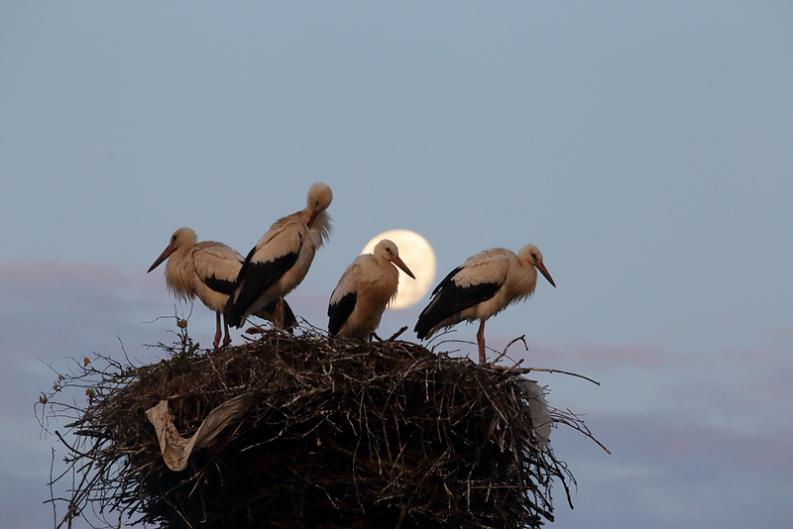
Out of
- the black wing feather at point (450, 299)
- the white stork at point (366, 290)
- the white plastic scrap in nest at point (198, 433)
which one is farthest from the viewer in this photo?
the black wing feather at point (450, 299)

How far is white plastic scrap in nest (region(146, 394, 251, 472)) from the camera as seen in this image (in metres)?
8.70

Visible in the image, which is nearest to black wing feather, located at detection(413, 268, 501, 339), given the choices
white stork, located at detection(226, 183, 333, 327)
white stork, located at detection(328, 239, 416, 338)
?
→ white stork, located at detection(328, 239, 416, 338)

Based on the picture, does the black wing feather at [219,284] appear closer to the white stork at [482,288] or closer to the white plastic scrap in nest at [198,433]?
the white stork at [482,288]

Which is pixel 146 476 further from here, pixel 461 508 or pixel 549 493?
pixel 549 493

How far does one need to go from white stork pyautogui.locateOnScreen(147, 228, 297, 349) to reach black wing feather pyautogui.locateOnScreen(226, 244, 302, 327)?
1.77ft

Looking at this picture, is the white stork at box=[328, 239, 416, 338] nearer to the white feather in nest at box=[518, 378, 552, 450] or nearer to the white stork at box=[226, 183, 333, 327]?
the white stork at box=[226, 183, 333, 327]

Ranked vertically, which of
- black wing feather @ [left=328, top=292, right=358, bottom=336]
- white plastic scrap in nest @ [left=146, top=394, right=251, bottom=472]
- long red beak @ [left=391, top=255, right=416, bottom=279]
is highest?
long red beak @ [left=391, top=255, right=416, bottom=279]

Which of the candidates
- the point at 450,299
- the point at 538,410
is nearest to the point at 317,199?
the point at 450,299

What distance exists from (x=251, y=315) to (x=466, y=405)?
3314 mm

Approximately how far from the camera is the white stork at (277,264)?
1154 centimetres

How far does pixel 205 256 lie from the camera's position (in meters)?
12.4

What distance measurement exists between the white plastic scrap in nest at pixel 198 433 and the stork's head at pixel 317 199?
3396 mm

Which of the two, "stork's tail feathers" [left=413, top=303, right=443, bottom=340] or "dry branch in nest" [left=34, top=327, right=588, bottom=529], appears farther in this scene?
"stork's tail feathers" [left=413, top=303, right=443, bottom=340]

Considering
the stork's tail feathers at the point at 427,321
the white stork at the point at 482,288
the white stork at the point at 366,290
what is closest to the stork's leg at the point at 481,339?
the white stork at the point at 482,288
